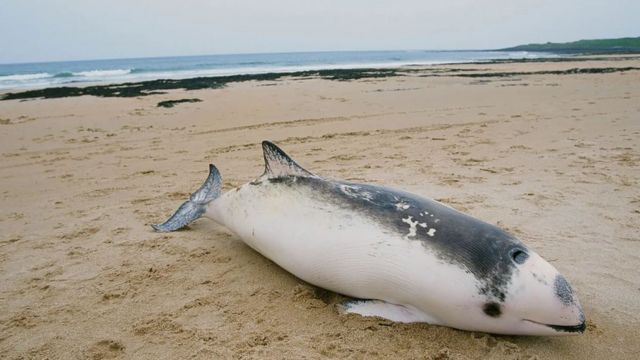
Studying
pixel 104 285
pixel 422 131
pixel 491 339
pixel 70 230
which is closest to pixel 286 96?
pixel 422 131

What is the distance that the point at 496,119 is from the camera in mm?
10094

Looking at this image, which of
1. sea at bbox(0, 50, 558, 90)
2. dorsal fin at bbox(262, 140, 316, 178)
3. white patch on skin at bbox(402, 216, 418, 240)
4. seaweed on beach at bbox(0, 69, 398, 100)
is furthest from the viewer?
sea at bbox(0, 50, 558, 90)

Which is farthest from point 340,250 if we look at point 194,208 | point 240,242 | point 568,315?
point 194,208

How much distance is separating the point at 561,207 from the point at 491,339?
2.66 meters

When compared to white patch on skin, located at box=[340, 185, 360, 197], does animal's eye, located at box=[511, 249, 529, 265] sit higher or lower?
lower

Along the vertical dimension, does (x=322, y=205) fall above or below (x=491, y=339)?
above

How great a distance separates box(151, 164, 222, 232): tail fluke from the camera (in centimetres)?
455

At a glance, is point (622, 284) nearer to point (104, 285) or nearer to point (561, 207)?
point (561, 207)

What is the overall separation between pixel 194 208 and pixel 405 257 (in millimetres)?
2671

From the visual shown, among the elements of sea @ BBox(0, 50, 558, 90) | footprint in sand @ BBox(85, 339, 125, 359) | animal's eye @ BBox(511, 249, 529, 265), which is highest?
sea @ BBox(0, 50, 558, 90)

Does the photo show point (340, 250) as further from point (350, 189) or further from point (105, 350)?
point (105, 350)

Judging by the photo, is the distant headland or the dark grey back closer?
the dark grey back

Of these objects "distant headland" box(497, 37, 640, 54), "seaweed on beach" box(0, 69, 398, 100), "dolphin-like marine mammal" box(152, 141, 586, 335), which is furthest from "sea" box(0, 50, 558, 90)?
"dolphin-like marine mammal" box(152, 141, 586, 335)

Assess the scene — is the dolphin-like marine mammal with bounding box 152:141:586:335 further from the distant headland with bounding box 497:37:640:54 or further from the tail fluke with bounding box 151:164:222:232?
the distant headland with bounding box 497:37:640:54
